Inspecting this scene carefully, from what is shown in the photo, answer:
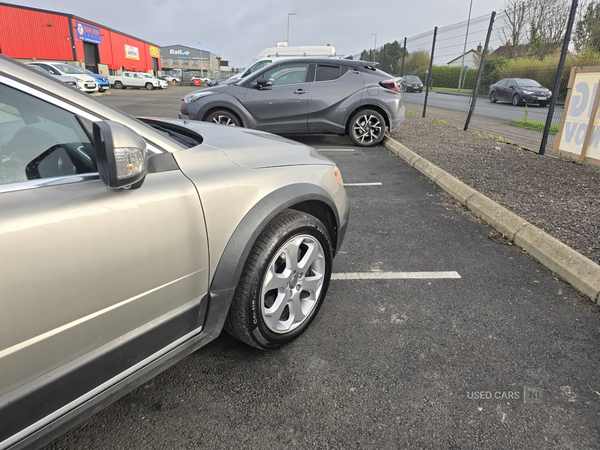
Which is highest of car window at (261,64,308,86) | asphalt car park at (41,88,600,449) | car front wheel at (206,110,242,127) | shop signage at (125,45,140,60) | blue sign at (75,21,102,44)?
blue sign at (75,21,102,44)

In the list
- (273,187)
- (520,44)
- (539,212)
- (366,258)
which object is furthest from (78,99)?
(520,44)

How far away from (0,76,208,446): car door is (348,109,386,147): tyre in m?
7.54

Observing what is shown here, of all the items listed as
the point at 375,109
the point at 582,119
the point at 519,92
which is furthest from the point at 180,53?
the point at 582,119

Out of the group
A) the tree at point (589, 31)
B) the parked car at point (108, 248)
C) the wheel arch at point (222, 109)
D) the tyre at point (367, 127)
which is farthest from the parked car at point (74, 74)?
the parked car at point (108, 248)

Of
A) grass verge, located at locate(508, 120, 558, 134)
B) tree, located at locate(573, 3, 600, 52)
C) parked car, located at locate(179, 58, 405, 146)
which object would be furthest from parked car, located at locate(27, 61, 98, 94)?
tree, located at locate(573, 3, 600, 52)

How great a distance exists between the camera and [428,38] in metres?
14.1

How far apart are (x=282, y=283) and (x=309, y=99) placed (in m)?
6.98

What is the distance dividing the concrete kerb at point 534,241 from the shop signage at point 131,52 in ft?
187

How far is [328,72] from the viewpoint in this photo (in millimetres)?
8617

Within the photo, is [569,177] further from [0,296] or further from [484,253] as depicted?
[0,296]

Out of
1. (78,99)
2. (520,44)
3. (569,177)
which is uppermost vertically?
(520,44)

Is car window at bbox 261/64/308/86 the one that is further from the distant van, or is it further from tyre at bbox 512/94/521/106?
tyre at bbox 512/94/521/106

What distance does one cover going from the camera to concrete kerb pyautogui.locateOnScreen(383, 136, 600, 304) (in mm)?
3008

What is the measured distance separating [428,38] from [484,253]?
1284 centimetres
